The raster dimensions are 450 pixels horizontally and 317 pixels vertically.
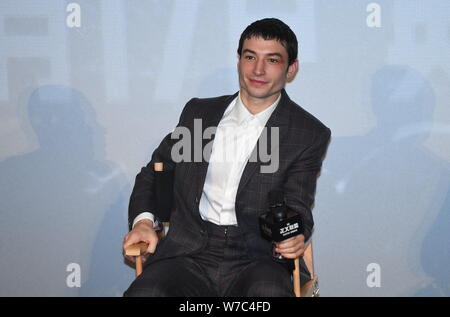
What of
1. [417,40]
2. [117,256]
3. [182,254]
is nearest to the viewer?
[182,254]

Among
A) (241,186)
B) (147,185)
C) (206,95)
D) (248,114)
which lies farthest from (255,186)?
(206,95)

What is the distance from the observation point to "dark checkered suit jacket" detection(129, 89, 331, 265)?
293 cm

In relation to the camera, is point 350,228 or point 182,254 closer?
point 182,254

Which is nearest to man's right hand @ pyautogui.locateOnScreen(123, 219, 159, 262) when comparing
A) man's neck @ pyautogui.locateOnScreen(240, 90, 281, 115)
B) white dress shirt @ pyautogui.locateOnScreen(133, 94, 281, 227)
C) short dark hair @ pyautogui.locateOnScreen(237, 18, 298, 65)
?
white dress shirt @ pyautogui.locateOnScreen(133, 94, 281, 227)

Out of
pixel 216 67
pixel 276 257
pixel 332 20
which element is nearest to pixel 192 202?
pixel 276 257

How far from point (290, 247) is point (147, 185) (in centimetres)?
94

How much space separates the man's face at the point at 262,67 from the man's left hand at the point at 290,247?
2.72 feet

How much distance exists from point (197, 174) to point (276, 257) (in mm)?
643

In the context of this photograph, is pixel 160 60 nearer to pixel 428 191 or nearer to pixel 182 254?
pixel 182 254

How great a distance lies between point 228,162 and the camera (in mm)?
3033

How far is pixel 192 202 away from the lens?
301 centimetres

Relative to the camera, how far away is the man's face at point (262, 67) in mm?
2979

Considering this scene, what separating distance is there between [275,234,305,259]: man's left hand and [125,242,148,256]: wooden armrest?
68 cm

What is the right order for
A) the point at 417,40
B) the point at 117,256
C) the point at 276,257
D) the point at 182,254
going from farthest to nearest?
the point at 117,256 < the point at 417,40 < the point at 182,254 < the point at 276,257
